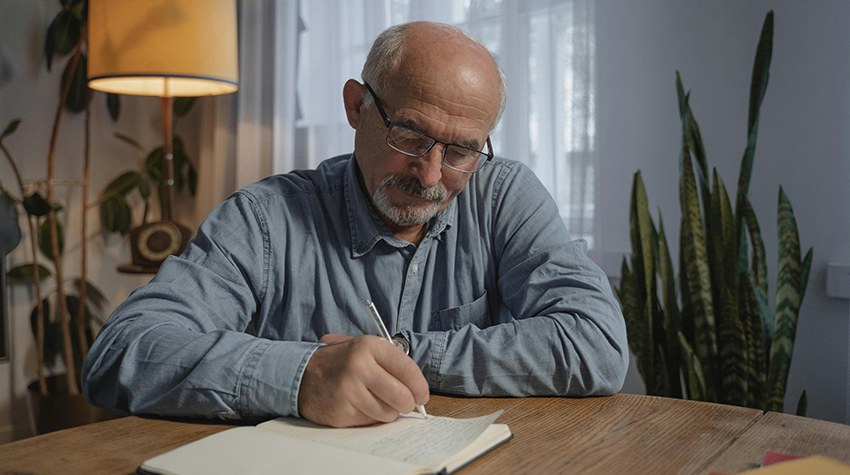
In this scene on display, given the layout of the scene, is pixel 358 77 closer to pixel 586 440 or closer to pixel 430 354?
pixel 430 354

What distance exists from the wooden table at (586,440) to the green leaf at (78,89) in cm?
260

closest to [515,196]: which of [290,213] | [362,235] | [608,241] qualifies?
[362,235]

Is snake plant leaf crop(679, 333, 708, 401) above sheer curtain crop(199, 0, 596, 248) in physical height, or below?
below

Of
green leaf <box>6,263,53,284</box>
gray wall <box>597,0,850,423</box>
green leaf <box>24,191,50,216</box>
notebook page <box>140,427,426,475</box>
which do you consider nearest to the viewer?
notebook page <box>140,427,426,475</box>

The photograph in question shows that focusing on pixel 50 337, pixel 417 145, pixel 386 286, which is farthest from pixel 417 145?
pixel 50 337

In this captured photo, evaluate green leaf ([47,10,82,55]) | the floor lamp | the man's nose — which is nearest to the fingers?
the man's nose

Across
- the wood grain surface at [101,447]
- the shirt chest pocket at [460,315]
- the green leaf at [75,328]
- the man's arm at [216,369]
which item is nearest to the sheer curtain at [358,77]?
the green leaf at [75,328]

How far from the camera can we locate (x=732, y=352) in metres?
1.46

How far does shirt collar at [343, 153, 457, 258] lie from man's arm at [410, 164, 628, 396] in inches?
7.0

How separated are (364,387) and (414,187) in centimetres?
50

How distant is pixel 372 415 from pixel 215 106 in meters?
2.82

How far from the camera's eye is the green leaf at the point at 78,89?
2820 mm

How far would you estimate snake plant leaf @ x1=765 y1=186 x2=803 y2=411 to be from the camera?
1.42 m

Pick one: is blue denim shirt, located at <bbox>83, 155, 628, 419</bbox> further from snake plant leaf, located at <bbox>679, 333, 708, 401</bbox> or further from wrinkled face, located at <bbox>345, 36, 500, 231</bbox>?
snake plant leaf, located at <bbox>679, 333, 708, 401</bbox>
